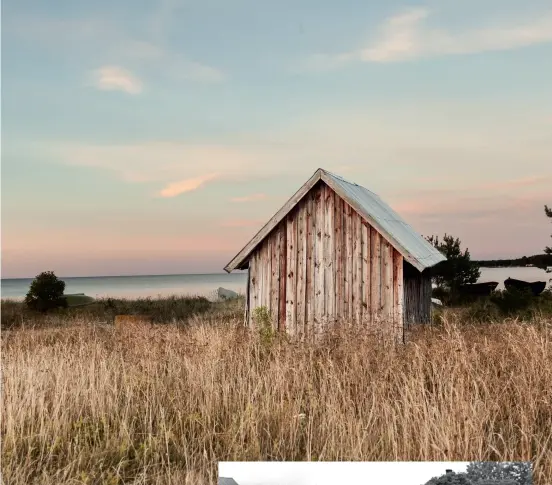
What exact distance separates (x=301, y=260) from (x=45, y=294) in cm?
1966

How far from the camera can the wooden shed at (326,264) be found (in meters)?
12.9

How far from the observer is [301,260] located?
13.7m

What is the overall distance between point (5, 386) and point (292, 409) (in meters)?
4.02

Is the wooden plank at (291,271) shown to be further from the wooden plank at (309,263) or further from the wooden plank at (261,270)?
the wooden plank at (261,270)

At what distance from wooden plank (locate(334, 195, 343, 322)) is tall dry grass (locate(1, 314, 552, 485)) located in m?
3.69

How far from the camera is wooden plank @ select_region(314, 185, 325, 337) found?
1348cm

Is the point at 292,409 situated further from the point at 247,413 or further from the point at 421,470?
the point at 421,470

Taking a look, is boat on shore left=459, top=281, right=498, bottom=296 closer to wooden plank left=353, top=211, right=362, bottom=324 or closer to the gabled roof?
the gabled roof

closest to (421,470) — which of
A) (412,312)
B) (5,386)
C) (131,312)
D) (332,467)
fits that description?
(332,467)

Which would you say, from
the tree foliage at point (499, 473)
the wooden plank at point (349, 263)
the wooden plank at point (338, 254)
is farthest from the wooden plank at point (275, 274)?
the tree foliage at point (499, 473)

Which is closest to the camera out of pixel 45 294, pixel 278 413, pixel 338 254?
pixel 278 413

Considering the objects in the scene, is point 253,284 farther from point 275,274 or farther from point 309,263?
point 309,263

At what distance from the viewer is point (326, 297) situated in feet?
44.1

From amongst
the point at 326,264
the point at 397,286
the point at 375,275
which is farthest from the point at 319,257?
the point at 397,286
